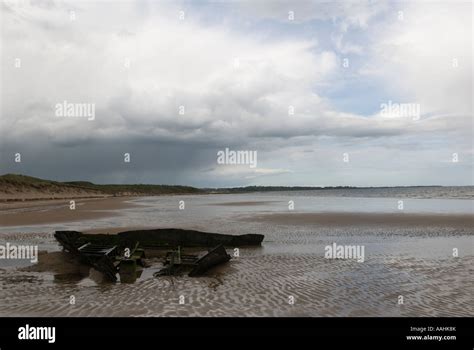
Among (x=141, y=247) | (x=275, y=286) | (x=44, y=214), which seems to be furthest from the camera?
(x=44, y=214)

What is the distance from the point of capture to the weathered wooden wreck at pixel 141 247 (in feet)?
46.3

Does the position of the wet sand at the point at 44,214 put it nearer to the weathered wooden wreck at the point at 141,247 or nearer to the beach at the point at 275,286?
the beach at the point at 275,286

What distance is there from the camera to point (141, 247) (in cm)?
1977

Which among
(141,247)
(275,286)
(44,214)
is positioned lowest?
(275,286)

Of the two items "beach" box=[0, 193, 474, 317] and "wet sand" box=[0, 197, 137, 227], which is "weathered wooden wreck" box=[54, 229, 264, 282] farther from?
"wet sand" box=[0, 197, 137, 227]

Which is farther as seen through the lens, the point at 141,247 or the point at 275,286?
the point at 141,247

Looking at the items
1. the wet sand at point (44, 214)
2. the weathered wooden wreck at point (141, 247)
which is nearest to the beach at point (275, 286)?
the weathered wooden wreck at point (141, 247)

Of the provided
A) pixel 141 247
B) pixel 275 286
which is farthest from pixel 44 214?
pixel 275 286

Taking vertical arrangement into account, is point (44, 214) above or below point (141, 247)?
above

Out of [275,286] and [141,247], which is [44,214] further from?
[275,286]
